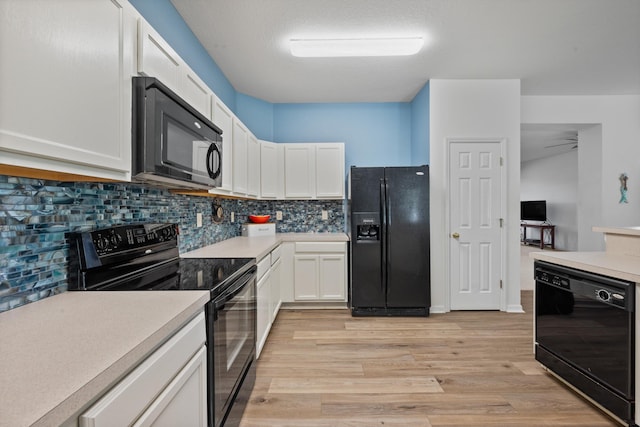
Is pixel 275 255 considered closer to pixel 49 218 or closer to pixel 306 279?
pixel 306 279

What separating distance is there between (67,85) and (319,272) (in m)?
2.84

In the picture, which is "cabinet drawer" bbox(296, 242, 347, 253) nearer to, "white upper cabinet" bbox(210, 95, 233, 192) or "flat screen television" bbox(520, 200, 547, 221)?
"white upper cabinet" bbox(210, 95, 233, 192)

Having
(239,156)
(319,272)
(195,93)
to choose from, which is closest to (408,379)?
(319,272)

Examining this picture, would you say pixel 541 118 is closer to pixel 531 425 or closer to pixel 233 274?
pixel 531 425

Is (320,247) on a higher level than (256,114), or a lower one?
lower

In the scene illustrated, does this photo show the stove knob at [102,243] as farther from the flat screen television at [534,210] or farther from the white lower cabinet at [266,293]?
the flat screen television at [534,210]

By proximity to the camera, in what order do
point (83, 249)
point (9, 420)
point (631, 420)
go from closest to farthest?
point (9, 420) → point (83, 249) → point (631, 420)

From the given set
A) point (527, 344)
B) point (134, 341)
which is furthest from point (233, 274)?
point (527, 344)

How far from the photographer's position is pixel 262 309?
2340 mm

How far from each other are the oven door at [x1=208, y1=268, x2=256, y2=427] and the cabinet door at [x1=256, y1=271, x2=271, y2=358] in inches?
10.1

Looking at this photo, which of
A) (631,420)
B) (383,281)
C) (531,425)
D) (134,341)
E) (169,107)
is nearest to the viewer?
(134,341)

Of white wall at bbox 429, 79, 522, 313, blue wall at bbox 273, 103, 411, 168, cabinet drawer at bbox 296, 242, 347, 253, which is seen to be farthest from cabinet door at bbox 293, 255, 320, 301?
blue wall at bbox 273, 103, 411, 168

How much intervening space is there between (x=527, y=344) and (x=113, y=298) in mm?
3044

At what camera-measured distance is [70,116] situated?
0.89m
